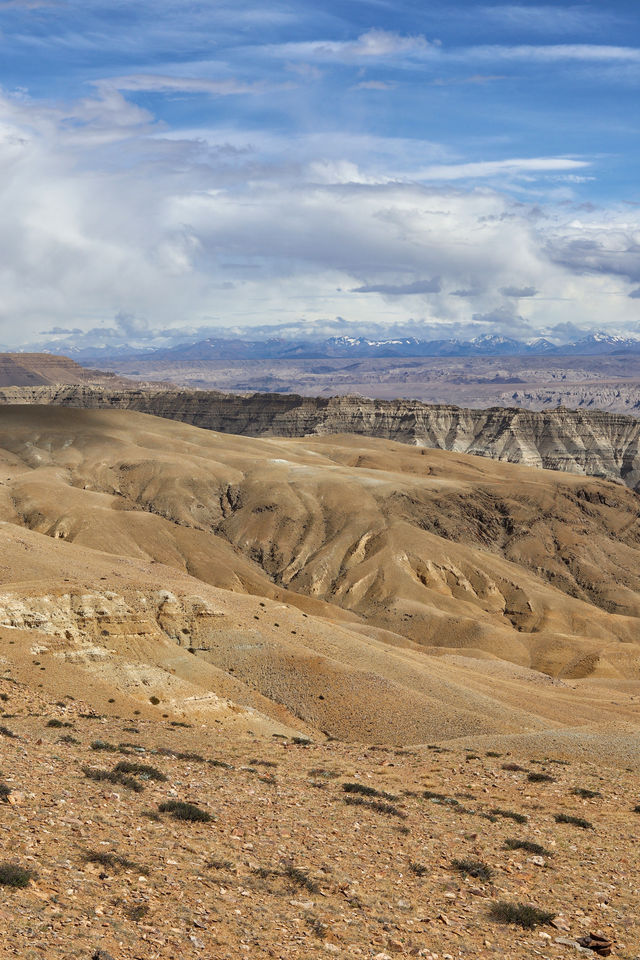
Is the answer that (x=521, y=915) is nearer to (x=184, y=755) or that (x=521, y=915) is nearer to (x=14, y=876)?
(x=14, y=876)

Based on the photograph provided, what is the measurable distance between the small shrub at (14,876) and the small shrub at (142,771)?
745 centimetres

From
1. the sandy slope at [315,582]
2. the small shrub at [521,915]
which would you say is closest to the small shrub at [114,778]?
the small shrub at [521,915]

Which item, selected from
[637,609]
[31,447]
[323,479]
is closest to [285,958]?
[637,609]

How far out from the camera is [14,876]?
534 inches

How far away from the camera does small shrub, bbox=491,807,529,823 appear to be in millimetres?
22562

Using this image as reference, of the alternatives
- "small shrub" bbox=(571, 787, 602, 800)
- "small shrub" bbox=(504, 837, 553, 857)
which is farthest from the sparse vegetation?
"small shrub" bbox=(571, 787, 602, 800)

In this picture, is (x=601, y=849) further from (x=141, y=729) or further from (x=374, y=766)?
(x=141, y=729)

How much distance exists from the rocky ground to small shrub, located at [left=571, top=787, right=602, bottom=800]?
0.25ft

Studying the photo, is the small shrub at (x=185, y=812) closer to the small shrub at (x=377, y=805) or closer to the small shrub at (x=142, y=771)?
the small shrub at (x=142, y=771)

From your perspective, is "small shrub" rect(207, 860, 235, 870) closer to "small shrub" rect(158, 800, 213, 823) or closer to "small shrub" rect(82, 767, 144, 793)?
"small shrub" rect(158, 800, 213, 823)

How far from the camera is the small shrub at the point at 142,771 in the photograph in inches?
851

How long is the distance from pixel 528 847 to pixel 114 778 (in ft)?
32.5

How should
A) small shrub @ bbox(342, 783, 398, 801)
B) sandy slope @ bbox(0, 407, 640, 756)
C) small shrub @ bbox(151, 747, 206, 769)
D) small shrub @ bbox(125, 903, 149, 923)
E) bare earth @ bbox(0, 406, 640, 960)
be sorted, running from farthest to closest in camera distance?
sandy slope @ bbox(0, 407, 640, 756), small shrub @ bbox(151, 747, 206, 769), small shrub @ bbox(342, 783, 398, 801), bare earth @ bbox(0, 406, 640, 960), small shrub @ bbox(125, 903, 149, 923)

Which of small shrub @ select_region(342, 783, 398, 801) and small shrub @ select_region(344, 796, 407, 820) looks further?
small shrub @ select_region(342, 783, 398, 801)
